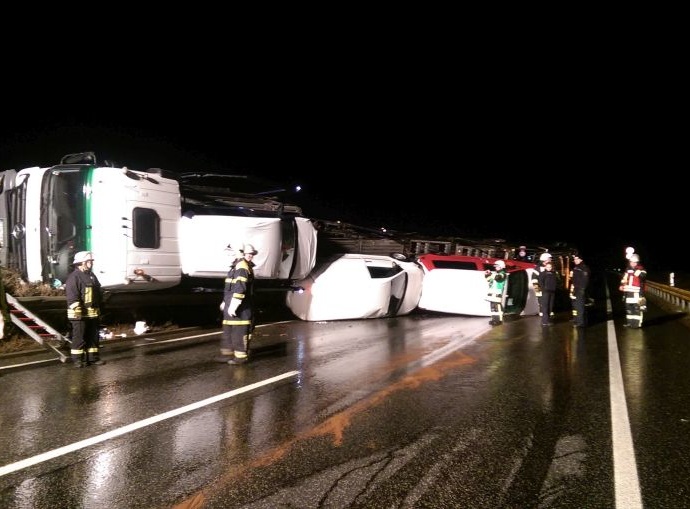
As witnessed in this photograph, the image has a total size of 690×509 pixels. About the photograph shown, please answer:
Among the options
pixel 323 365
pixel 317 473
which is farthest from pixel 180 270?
pixel 317 473

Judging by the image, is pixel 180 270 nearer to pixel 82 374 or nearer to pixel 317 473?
pixel 82 374

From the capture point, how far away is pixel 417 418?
184 inches

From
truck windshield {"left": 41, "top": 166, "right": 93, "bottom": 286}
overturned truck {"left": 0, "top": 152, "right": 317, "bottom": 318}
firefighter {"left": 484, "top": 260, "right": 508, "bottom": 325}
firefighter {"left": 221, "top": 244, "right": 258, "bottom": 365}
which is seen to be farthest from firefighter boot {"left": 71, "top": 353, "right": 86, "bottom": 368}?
firefighter {"left": 484, "top": 260, "right": 508, "bottom": 325}

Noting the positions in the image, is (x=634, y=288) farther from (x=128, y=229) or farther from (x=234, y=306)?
(x=128, y=229)

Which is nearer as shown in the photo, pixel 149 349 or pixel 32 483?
pixel 32 483

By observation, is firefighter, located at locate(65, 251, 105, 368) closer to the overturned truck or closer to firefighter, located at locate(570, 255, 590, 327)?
the overturned truck

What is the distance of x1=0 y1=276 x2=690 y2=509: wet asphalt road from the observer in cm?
321

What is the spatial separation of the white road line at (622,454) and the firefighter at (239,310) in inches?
168

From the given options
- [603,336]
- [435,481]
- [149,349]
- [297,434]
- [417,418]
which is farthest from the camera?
[603,336]

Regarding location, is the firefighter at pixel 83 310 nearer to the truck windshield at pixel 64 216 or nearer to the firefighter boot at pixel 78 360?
the firefighter boot at pixel 78 360

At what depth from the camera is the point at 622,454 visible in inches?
152

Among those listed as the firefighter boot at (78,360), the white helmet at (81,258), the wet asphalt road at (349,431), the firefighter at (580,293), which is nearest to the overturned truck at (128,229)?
the white helmet at (81,258)

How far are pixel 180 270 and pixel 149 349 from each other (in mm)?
1600

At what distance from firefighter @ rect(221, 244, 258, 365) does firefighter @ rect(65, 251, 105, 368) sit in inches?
65.0
